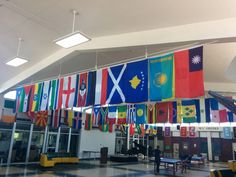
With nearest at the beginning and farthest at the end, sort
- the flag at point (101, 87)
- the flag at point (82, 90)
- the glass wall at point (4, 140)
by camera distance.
Result: the flag at point (101, 87)
the flag at point (82, 90)
the glass wall at point (4, 140)

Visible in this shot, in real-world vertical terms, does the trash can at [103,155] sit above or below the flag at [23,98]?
below

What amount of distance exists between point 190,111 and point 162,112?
1568 mm

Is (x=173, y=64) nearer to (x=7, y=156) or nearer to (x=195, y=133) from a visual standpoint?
(x=7, y=156)

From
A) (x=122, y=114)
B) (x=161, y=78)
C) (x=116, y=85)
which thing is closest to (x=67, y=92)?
(x=116, y=85)

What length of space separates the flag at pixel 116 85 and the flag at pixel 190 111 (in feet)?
20.0

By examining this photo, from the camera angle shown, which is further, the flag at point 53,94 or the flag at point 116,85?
the flag at point 53,94

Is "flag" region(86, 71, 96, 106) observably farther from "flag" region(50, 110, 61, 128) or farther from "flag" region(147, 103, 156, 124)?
"flag" region(50, 110, 61, 128)

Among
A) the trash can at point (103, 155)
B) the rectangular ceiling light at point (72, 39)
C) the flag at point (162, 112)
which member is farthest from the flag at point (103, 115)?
the rectangular ceiling light at point (72, 39)

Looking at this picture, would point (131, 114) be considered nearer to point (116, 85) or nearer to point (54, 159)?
point (54, 159)

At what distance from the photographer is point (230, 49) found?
6.92 meters

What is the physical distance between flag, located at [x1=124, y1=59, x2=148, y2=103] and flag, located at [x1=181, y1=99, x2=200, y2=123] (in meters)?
6.11

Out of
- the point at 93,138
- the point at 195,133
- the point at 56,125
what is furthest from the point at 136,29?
the point at 195,133

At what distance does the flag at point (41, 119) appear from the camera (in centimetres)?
1316

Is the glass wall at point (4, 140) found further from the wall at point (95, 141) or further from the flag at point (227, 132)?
the flag at point (227, 132)
